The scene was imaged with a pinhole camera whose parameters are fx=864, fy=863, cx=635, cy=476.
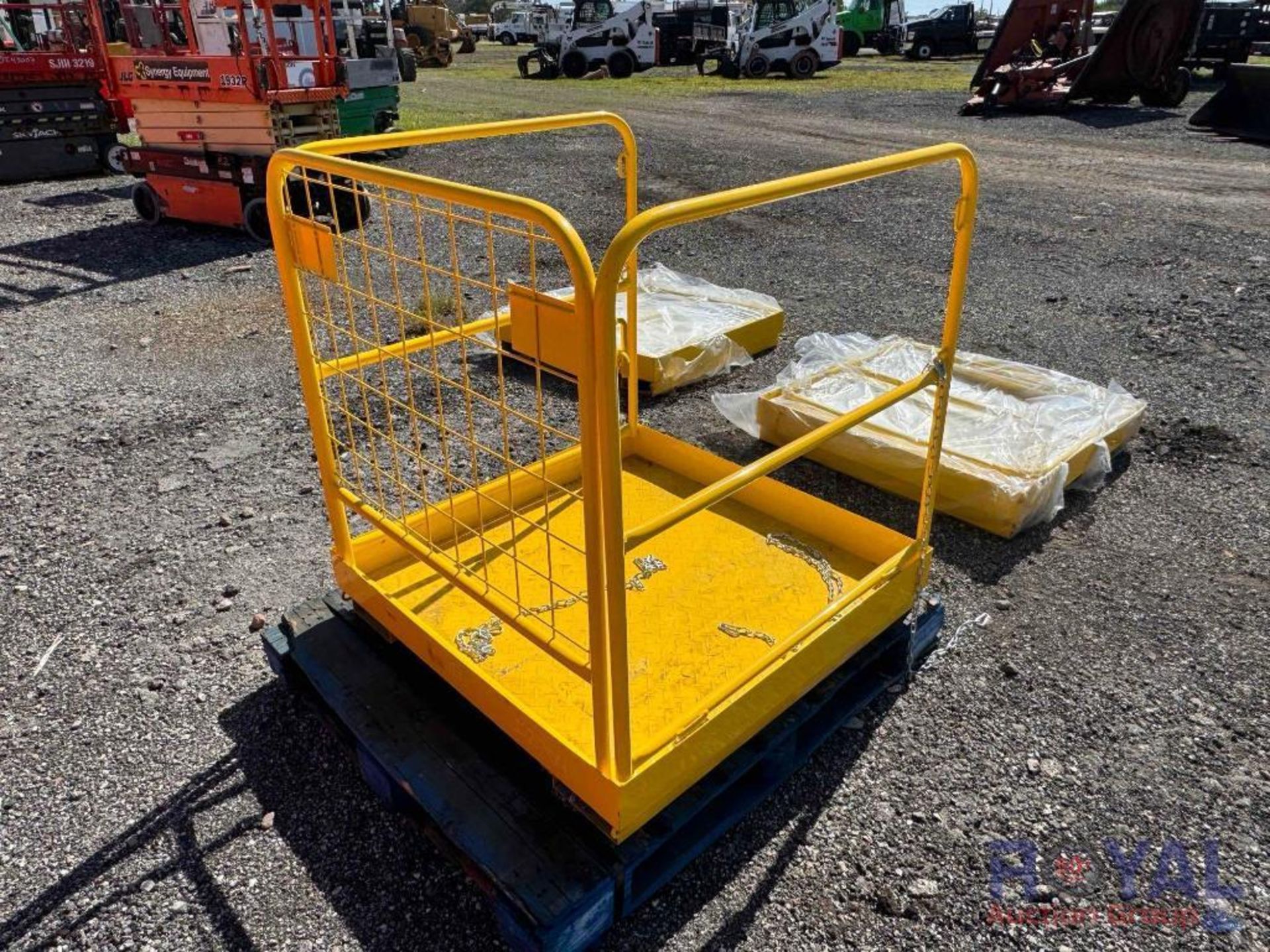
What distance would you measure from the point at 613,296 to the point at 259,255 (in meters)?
7.22

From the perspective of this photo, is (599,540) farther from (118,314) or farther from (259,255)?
(259,255)

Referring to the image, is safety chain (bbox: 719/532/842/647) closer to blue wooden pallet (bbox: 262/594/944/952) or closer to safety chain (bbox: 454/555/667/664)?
blue wooden pallet (bbox: 262/594/944/952)

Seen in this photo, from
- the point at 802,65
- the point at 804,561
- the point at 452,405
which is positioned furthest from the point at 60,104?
the point at 802,65

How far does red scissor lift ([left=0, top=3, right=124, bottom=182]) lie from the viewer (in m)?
10.2

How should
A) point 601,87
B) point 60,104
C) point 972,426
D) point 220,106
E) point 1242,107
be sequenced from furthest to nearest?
point 601,87 < point 1242,107 < point 60,104 < point 220,106 < point 972,426

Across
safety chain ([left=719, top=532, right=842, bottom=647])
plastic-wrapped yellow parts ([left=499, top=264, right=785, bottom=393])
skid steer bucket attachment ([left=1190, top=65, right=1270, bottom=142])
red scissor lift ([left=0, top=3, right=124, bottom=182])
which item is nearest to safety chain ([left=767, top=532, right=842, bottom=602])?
safety chain ([left=719, top=532, right=842, bottom=647])

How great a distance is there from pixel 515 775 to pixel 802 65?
2487cm

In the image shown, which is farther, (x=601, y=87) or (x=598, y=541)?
(x=601, y=87)

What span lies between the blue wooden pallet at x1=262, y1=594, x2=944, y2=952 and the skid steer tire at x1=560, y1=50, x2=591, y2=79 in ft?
82.4

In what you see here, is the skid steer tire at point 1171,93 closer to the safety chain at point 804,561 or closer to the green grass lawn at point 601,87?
the green grass lawn at point 601,87

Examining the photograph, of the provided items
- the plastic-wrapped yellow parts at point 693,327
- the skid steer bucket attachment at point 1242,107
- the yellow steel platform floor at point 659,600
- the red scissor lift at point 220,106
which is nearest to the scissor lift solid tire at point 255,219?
the red scissor lift at point 220,106

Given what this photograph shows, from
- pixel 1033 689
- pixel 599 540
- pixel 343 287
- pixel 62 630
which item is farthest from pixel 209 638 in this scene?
pixel 1033 689
